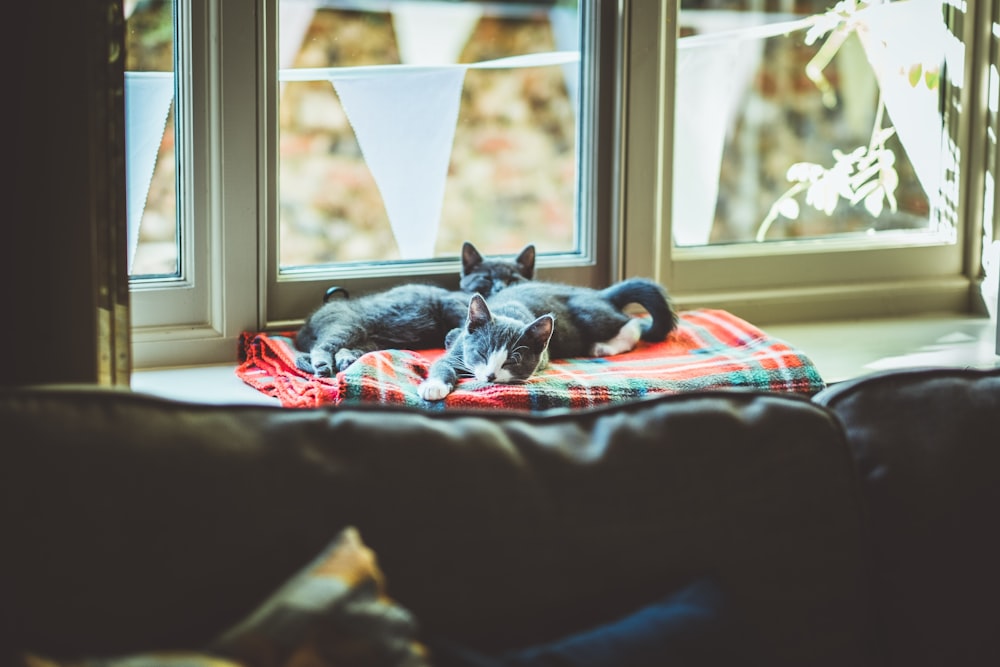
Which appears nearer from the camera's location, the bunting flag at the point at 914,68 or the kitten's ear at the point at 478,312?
the kitten's ear at the point at 478,312

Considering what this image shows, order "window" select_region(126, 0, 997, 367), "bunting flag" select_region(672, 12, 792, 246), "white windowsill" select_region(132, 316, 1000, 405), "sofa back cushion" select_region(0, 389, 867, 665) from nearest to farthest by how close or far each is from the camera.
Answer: "sofa back cushion" select_region(0, 389, 867, 665)
"white windowsill" select_region(132, 316, 1000, 405)
"window" select_region(126, 0, 997, 367)
"bunting flag" select_region(672, 12, 792, 246)

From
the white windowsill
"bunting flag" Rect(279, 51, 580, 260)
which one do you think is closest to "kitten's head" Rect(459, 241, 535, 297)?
"bunting flag" Rect(279, 51, 580, 260)

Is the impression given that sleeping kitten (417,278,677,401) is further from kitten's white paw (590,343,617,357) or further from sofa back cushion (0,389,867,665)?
sofa back cushion (0,389,867,665)

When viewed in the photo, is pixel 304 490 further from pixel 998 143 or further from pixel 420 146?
pixel 998 143

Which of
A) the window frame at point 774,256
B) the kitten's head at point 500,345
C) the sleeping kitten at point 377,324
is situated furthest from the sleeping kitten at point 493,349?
the window frame at point 774,256

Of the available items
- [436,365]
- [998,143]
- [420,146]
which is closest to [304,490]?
[436,365]

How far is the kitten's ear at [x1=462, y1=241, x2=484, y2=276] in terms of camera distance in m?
2.58

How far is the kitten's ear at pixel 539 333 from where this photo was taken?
2.27m

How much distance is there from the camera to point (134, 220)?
2328mm

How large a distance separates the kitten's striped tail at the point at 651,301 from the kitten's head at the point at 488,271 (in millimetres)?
210

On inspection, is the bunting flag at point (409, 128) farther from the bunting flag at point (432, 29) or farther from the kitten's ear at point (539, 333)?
the kitten's ear at point (539, 333)

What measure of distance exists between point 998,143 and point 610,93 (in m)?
1.01

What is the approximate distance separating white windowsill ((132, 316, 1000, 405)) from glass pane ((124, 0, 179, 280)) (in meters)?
0.26

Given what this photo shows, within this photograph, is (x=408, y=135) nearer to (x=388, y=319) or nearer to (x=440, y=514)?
(x=388, y=319)
